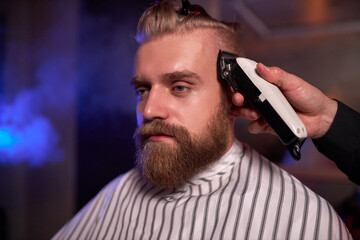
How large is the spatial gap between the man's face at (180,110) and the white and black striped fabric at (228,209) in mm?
101

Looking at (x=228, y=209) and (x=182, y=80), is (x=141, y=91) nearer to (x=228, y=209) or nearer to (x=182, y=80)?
(x=182, y=80)

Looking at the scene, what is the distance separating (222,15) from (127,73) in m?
0.93

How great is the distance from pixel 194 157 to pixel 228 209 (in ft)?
0.77

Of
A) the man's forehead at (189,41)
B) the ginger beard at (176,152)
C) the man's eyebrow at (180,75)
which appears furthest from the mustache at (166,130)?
the man's forehead at (189,41)

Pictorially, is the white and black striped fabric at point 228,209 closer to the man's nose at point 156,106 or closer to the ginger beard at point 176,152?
the ginger beard at point 176,152

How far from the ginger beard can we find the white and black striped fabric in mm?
74

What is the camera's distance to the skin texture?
103 centimetres

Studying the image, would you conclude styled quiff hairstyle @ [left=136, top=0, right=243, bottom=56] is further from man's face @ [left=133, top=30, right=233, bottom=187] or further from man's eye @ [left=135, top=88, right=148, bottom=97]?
man's eye @ [left=135, top=88, right=148, bottom=97]

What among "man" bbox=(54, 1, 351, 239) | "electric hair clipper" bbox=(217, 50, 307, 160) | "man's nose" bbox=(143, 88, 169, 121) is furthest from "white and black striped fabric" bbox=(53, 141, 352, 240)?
"man's nose" bbox=(143, 88, 169, 121)

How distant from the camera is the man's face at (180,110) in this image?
1020mm

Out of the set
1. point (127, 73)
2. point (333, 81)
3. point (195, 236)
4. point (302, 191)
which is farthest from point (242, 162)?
point (333, 81)

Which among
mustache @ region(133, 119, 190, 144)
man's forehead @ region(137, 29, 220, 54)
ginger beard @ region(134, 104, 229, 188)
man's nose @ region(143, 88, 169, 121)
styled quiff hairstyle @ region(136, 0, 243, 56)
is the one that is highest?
styled quiff hairstyle @ region(136, 0, 243, 56)

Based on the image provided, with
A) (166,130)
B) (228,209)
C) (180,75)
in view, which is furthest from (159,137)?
(228,209)

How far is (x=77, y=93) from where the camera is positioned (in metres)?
2.25
